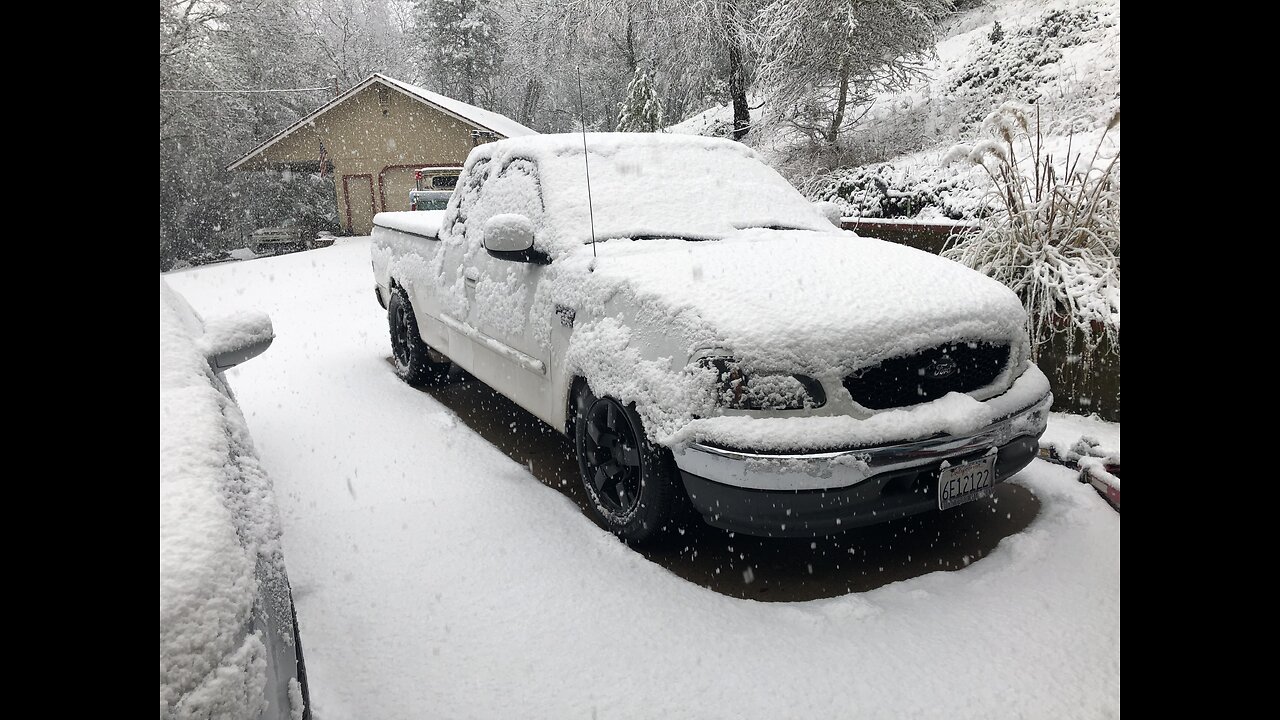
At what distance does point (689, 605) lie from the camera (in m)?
2.67

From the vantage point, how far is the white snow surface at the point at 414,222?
17.0 ft

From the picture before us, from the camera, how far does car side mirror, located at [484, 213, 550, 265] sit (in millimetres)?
3510

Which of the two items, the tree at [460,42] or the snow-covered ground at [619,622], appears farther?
the tree at [460,42]

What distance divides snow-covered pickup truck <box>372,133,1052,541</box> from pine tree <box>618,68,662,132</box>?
19.6m

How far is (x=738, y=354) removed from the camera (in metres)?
2.56

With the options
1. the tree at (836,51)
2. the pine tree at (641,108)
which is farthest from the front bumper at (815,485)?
the pine tree at (641,108)

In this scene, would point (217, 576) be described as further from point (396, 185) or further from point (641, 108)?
point (396, 185)

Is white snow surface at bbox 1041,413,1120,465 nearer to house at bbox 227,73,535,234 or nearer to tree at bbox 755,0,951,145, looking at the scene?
tree at bbox 755,0,951,145

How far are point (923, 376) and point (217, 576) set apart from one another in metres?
2.38

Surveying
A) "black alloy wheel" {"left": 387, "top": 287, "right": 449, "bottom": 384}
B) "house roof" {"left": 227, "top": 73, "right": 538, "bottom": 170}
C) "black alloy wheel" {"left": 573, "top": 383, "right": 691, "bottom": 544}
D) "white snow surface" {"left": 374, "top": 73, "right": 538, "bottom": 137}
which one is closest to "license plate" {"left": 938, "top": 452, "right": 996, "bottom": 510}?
"black alloy wheel" {"left": 573, "top": 383, "right": 691, "bottom": 544}

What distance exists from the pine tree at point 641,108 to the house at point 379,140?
143 inches

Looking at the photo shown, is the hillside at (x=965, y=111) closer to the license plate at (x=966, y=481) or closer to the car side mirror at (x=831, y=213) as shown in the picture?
the car side mirror at (x=831, y=213)

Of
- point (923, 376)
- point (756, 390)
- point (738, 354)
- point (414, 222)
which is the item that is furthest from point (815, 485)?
point (414, 222)

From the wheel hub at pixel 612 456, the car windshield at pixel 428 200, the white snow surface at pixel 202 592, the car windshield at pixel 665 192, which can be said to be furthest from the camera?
the car windshield at pixel 428 200
